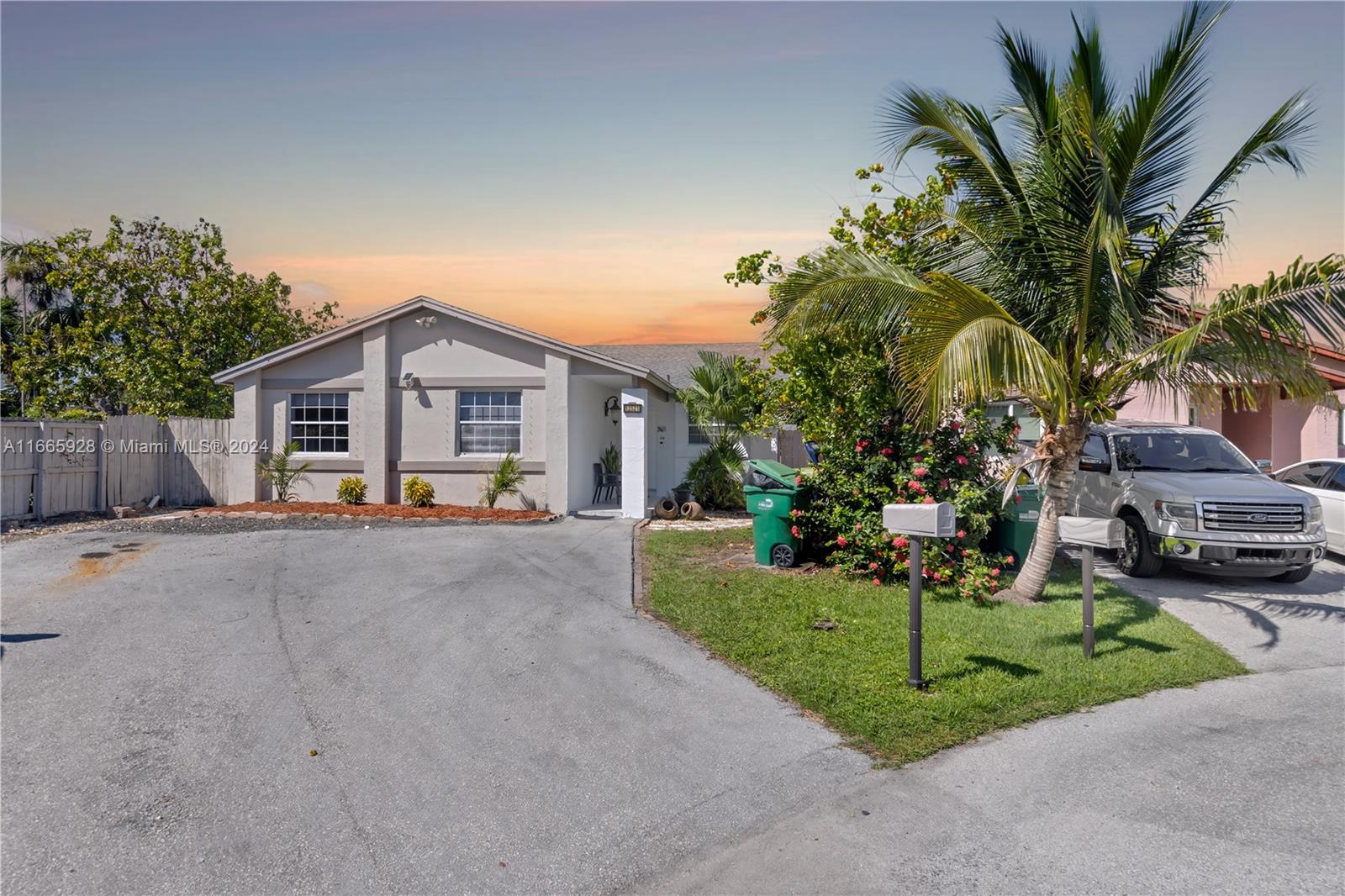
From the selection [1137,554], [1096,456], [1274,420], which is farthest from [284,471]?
[1274,420]

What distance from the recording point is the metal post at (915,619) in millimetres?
6133

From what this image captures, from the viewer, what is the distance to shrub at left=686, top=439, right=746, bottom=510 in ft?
59.3

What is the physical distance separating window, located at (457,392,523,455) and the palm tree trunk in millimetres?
10745

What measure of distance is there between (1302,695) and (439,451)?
576 inches

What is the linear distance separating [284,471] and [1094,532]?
A: 15.6 m

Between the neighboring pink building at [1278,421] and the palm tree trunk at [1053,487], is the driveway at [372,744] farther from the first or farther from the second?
the neighboring pink building at [1278,421]

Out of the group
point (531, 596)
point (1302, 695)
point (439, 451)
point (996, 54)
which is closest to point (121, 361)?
point (439, 451)

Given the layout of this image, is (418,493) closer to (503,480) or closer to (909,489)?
(503,480)

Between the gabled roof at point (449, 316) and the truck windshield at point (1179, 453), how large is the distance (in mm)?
8646

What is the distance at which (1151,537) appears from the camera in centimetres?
1038

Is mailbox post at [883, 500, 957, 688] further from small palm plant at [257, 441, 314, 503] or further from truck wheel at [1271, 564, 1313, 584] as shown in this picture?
small palm plant at [257, 441, 314, 503]

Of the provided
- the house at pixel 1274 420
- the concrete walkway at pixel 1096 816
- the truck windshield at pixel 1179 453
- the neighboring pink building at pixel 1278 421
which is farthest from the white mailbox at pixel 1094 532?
the neighboring pink building at pixel 1278 421

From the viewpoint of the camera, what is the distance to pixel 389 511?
1588cm

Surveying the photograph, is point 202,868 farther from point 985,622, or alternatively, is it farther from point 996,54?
point 996,54
